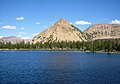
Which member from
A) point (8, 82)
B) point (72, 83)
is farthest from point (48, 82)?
point (8, 82)

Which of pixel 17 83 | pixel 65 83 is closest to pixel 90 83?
pixel 65 83

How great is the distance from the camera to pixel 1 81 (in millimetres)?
64688

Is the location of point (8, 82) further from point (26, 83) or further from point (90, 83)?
point (90, 83)

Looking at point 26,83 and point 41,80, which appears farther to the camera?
point 41,80

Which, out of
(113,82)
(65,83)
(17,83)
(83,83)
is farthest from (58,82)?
(113,82)

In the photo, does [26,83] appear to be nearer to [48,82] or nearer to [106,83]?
[48,82]

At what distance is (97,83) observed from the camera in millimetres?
63031

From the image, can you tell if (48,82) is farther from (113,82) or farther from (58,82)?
(113,82)

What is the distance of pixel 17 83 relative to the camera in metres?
61.5

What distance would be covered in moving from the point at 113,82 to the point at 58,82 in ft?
49.9

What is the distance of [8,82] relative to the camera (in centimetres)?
6322

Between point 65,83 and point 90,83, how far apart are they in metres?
6.76

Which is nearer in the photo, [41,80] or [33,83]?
[33,83]

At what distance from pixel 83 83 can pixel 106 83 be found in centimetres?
625
